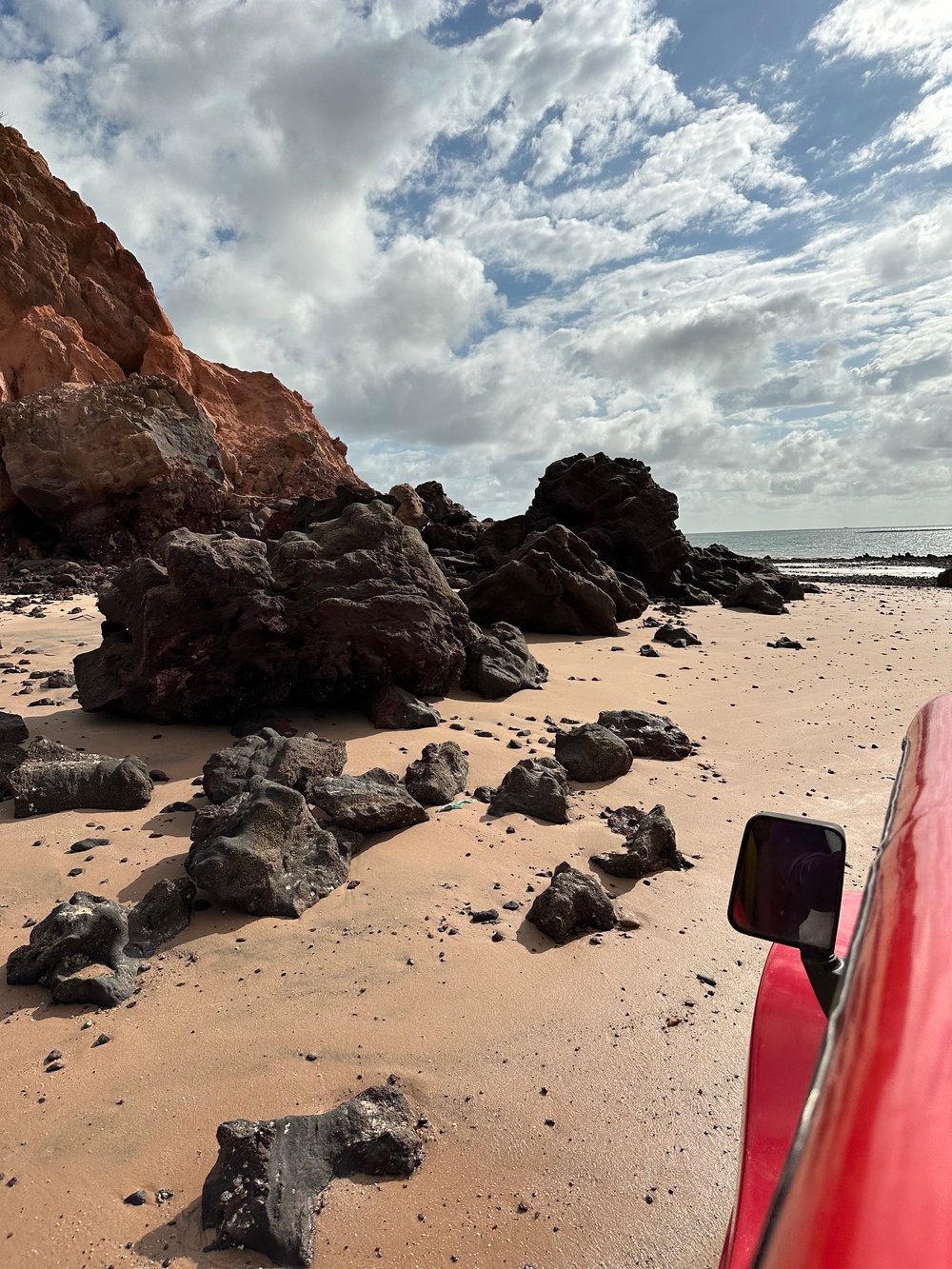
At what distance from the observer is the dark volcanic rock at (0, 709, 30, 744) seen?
465 centimetres

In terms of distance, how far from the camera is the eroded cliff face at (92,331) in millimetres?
26219

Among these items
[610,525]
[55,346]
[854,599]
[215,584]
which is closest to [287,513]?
[610,525]

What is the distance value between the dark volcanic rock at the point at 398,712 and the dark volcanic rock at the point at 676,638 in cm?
702

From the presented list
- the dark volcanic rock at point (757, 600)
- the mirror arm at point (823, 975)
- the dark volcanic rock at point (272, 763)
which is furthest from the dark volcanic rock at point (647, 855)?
the dark volcanic rock at point (757, 600)

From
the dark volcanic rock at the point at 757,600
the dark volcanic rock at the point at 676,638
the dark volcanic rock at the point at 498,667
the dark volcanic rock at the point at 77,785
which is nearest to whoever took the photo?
the dark volcanic rock at the point at 77,785

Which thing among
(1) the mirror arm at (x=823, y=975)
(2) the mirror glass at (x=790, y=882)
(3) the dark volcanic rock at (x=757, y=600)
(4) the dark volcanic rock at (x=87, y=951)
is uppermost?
(3) the dark volcanic rock at (x=757, y=600)

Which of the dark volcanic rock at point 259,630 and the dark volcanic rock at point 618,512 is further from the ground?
the dark volcanic rock at point 618,512

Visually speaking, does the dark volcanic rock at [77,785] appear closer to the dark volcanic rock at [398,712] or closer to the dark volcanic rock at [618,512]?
the dark volcanic rock at [398,712]

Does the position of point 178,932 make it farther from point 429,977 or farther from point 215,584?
point 215,584

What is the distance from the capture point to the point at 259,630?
6039 mm

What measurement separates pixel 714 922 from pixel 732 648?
9315mm

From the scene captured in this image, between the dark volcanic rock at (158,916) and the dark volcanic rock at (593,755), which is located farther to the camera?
the dark volcanic rock at (593,755)

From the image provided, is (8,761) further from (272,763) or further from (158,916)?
(158,916)

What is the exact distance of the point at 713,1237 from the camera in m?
1.89
